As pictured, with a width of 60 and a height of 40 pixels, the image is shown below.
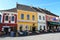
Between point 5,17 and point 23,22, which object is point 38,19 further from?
point 5,17

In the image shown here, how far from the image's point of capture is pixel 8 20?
33844 mm

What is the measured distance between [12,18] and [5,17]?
2064 millimetres

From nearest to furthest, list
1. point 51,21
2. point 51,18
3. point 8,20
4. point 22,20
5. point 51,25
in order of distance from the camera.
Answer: point 8,20
point 22,20
point 51,25
point 51,21
point 51,18

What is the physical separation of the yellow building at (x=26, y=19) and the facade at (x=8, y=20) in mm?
1231

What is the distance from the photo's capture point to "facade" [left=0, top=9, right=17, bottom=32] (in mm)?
33188

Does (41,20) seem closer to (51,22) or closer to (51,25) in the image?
(51,22)

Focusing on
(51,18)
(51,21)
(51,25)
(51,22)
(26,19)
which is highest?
(26,19)

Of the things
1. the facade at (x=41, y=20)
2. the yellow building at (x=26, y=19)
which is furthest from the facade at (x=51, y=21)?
the yellow building at (x=26, y=19)

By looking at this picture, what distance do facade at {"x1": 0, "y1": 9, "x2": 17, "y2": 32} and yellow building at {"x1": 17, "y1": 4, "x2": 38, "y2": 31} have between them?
4.04 feet

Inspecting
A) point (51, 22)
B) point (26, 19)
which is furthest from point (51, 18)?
point (26, 19)

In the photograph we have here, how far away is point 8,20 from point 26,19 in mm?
5818

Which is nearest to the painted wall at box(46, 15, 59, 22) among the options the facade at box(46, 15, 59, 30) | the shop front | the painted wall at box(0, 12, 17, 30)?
the facade at box(46, 15, 59, 30)

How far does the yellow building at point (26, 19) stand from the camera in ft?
117

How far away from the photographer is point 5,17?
110 feet
